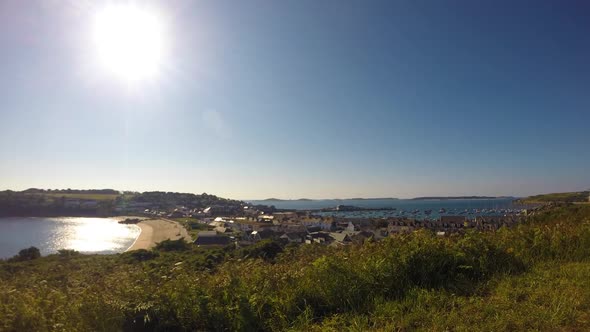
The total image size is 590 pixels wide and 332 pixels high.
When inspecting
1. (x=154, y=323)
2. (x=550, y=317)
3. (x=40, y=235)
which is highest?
(x=550, y=317)

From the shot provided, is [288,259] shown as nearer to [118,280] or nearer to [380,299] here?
[380,299]

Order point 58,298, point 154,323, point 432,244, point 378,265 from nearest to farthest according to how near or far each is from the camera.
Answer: point 154,323 < point 58,298 < point 378,265 < point 432,244

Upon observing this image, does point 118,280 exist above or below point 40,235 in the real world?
above

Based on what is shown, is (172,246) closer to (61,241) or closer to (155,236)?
(155,236)

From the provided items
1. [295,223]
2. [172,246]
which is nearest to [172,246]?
[172,246]

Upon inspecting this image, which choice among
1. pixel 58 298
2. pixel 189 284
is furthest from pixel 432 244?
pixel 58 298

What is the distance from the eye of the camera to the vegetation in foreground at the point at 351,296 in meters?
2.94

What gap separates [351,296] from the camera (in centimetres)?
355

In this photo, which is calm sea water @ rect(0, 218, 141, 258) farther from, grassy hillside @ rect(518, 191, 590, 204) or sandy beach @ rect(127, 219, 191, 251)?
grassy hillside @ rect(518, 191, 590, 204)

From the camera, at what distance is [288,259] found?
189 inches

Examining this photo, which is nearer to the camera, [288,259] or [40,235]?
[288,259]

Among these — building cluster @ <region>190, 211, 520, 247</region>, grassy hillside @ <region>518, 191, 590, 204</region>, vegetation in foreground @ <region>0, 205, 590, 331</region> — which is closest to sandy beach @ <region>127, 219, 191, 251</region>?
building cluster @ <region>190, 211, 520, 247</region>

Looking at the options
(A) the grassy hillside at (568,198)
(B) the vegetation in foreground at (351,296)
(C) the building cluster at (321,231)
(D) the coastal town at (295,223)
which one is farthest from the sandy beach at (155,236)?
(A) the grassy hillside at (568,198)

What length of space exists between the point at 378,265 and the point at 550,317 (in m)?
1.66
